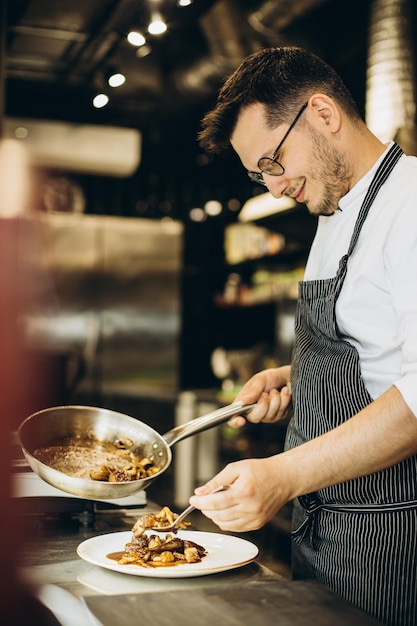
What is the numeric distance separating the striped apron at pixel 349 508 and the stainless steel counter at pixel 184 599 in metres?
0.23

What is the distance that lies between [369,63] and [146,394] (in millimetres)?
3185

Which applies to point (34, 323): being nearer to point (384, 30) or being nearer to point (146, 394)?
point (146, 394)

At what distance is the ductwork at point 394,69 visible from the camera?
3.78m

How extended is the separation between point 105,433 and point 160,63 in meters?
3.89

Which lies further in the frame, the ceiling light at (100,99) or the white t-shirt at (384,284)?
the ceiling light at (100,99)

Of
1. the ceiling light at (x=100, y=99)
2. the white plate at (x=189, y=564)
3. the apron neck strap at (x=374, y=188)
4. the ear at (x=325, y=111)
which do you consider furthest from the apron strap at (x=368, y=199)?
the ceiling light at (x=100, y=99)

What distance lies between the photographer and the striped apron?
1.47 metres

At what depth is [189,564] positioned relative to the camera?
1321 mm

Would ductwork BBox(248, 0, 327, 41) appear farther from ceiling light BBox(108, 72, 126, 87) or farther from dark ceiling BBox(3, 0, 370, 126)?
ceiling light BBox(108, 72, 126, 87)

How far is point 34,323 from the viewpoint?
587cm

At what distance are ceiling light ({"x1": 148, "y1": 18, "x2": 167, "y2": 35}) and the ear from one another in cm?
71

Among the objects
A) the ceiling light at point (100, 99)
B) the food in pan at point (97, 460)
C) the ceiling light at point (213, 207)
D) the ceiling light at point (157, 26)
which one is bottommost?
the food in pan at point (97, 460)

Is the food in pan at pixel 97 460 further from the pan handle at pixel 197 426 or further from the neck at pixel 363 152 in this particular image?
the neck at pixel 363 152

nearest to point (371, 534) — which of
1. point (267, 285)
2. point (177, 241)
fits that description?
point (267, 285)
